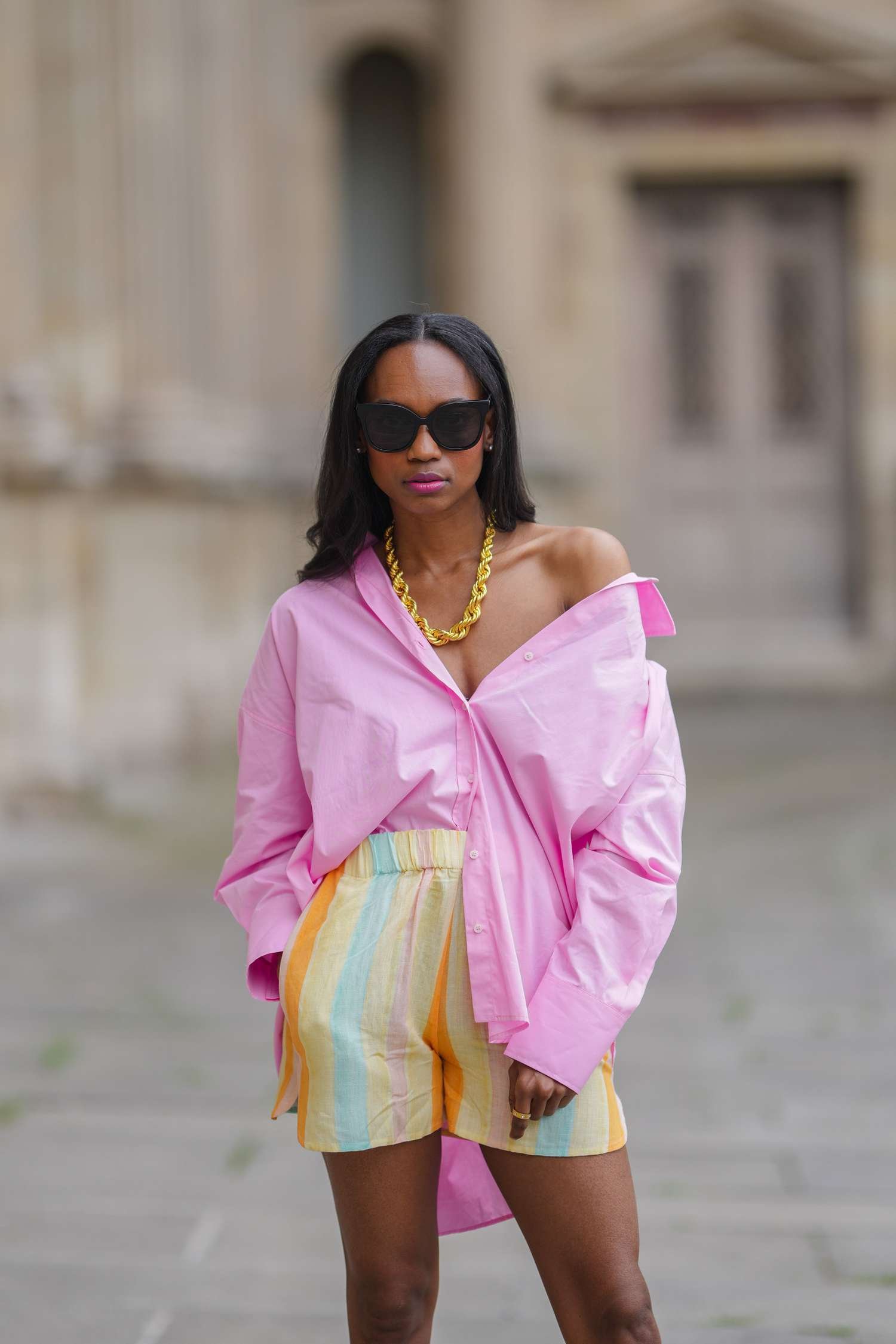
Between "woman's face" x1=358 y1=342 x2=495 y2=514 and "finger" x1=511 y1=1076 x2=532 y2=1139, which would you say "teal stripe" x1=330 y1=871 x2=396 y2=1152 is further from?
"woman's face" x1=358 y1=342 x2=495 y2=514

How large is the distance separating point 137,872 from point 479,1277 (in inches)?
160

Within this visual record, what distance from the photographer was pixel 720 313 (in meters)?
14.4

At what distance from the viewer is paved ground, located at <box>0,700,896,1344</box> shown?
9.78 feet

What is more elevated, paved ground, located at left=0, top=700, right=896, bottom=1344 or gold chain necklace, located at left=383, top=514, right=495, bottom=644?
gold chain necklace, located at left=383, top=514, right=495, bottom=644

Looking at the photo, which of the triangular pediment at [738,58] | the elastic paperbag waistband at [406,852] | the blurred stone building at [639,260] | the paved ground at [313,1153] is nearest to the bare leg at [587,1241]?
the elastic paperbag waistband at [406,852]

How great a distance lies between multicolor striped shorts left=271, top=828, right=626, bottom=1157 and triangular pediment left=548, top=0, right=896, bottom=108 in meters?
12.9

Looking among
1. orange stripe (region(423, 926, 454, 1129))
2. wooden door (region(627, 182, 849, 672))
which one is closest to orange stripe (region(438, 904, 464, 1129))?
orange stripe (region(423, 926, 454, 1129))

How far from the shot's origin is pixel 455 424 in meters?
2.04

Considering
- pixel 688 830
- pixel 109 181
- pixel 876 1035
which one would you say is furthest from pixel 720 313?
pixel 876 1035

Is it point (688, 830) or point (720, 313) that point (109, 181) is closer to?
point (688, 830)

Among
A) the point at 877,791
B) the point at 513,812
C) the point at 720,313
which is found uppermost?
the point at 720,313

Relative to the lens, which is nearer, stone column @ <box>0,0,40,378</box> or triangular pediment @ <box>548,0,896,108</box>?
stone column @ <box>0,0,40,378</box>

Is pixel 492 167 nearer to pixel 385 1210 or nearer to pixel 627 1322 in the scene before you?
pixel 385 1210

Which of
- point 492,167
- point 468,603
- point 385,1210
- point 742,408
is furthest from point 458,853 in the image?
point 742,408
